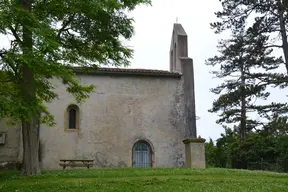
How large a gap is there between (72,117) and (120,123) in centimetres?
315

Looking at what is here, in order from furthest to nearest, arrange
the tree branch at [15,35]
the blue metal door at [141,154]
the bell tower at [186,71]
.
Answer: the bell tower at [186,71], the blue metal door at [141,154], the tree branch at [15,35]

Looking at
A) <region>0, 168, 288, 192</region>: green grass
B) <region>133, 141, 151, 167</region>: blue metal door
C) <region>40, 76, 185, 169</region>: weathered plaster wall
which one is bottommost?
<region>0, 168, 288, 192</region>: green grass

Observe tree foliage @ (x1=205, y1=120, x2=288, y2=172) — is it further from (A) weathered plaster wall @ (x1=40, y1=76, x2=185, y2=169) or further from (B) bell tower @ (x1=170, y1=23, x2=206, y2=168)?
(A) weathered plaster wall @ (x1=40, y1=76, x2=185, y2=169)

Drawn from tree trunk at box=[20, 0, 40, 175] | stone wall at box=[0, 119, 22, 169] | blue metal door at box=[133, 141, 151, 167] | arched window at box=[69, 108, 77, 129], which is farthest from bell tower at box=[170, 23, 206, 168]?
stone wall at box=[0, 119, 22, 169]

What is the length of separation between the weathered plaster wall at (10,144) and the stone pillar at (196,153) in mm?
10377

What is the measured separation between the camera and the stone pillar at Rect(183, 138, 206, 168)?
19109 millimetres

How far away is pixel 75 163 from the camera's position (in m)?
21.7

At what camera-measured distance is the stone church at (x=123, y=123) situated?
22266 millimetres

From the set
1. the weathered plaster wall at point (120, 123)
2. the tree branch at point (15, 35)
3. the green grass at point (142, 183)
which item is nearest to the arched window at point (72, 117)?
the weathered plaster wall at point (120, 123)

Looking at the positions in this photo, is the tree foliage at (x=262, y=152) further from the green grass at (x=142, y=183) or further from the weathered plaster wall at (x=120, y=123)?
the green grass at (x=142, y=183)

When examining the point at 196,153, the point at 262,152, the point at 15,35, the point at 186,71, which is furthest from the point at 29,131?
the point at 262,152

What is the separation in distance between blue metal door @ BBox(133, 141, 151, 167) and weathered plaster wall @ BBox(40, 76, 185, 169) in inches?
16.1

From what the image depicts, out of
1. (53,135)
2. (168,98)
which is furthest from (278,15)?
(53,135)

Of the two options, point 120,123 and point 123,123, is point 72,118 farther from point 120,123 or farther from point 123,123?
point 123,123
